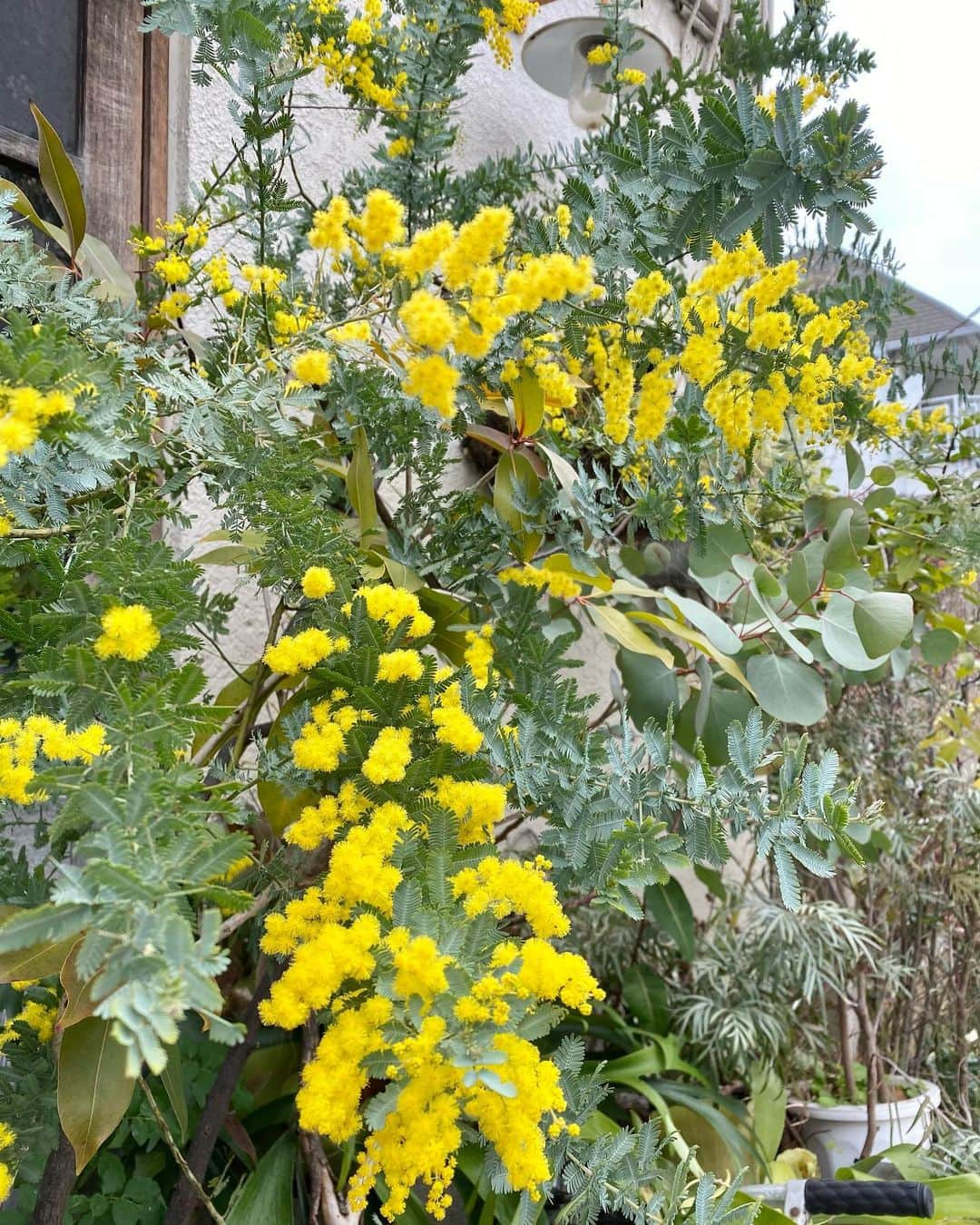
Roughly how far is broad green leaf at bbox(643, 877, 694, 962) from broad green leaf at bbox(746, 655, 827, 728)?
63 centimetres

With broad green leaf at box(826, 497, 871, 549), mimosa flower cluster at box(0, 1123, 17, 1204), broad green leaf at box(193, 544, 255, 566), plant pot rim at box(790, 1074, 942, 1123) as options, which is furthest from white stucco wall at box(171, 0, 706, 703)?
plant pot rim at box(790, 1074, 942, 1123)

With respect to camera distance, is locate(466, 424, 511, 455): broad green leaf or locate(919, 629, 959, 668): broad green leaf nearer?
locate(466, 424, 511, 455): broad green leaf

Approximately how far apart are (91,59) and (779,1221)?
167cm

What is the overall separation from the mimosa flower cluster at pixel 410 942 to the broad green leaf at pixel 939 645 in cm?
109

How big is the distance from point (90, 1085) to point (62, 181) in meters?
0.83

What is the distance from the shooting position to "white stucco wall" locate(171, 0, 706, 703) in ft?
4.69

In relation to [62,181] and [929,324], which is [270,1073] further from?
[929,324]

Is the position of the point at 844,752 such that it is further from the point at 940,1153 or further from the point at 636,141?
the point at 636,141

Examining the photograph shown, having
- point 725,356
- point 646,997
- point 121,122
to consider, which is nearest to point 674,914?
point 646,997

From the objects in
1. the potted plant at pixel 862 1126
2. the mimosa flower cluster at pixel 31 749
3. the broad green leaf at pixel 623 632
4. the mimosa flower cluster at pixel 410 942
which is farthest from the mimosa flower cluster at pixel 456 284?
the potted plant at pixel 862 1126

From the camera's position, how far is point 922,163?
93.1 inches

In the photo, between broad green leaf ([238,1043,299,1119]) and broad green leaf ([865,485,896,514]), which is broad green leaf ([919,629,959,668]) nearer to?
broad green leaf ([865,485,896,514])

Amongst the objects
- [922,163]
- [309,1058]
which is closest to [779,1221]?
[309,1058]

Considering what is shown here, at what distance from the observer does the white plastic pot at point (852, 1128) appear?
1623 mm
